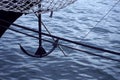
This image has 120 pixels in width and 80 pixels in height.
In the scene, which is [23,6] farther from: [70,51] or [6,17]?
[70,51]

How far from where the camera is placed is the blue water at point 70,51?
783cm

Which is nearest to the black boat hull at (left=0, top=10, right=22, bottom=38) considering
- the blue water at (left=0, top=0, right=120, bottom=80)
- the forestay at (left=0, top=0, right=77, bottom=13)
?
the forestay at (left=0, top=0, right=77, bottom=13)

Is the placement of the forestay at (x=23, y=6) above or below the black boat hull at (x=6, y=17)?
above

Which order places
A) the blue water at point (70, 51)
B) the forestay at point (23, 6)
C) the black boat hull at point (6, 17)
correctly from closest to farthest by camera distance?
the forestay at point (23, 6)
the black boat hull at point (6, 17)
the blue water at point (70, 51)

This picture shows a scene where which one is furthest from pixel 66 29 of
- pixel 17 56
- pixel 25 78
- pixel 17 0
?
pixel 17 0

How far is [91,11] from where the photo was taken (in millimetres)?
12578

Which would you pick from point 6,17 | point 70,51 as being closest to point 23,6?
point 6,17

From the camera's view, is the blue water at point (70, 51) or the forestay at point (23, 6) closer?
the forestay at point (23, 6)

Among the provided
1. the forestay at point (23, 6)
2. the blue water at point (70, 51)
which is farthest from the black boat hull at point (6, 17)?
the blue water at point (70, 51)

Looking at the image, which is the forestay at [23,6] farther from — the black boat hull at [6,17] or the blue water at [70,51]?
the blue water at [70,51]

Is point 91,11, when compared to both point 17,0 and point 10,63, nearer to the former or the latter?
point 10,63

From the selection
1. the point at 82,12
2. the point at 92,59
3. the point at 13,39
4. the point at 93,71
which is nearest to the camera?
the point at 93,71

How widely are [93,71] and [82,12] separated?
5.04 meters

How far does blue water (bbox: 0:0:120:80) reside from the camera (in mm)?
7834
